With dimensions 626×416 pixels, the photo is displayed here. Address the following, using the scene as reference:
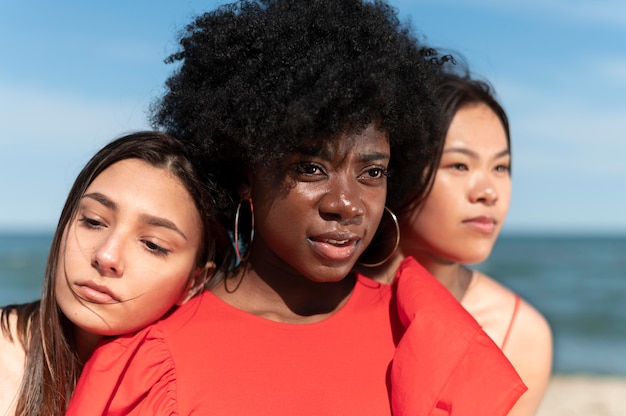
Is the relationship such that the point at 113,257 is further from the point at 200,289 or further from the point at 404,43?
the point at 404,43

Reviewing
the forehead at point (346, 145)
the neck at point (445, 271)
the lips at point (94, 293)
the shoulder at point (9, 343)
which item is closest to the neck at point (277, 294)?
the lips at point (94, 293)

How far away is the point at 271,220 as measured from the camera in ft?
8.34

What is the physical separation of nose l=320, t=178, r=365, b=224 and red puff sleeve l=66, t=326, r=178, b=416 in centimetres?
73

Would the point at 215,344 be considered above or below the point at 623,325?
above

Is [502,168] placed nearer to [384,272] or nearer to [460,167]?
[460,167]

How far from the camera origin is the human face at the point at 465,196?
11.1 ft

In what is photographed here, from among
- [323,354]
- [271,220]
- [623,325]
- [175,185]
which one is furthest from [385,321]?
[623,325]

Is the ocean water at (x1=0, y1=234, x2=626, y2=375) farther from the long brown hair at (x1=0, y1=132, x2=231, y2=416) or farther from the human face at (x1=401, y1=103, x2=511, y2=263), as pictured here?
the long brown hair at (x1=0, y1=132, x2=231, y2=416)

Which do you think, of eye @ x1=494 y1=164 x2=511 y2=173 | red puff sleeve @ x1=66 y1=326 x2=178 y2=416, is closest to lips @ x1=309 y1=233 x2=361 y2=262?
red puff sleeve @ x1=66 y1=326 x2=178 y2=416

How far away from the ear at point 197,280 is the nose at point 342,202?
0.57 m

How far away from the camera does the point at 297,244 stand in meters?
2.50

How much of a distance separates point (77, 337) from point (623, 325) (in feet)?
52.2

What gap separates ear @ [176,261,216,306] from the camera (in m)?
2.70

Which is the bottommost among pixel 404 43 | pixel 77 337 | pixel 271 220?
pixel 77 337
